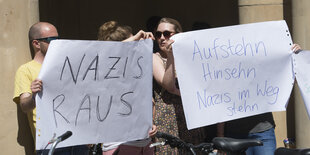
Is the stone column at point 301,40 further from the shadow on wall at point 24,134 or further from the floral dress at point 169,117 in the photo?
the shadow on wall at point 24,134

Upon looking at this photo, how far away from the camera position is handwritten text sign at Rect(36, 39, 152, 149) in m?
3.94

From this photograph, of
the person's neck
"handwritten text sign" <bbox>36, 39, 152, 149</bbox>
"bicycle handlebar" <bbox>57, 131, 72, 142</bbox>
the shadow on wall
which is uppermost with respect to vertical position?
the person's neck

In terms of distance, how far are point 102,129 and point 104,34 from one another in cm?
87

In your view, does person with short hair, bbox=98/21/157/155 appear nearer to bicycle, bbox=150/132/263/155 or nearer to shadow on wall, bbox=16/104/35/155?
bicycle, bbox=150/132/263/155

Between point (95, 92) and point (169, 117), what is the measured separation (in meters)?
0.73

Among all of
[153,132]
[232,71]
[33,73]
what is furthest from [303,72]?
[33,73]

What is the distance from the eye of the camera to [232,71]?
4664mm

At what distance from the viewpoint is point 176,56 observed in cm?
441

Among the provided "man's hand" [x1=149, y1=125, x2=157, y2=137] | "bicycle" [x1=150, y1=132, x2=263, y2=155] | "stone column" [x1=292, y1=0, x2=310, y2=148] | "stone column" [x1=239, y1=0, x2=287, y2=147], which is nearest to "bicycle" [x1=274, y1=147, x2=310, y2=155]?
"bicycle" [x1=150, y1=132, x2=263, y2=155]

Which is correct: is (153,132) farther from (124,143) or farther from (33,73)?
(33,73)

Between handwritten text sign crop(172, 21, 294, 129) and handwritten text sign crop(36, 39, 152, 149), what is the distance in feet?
1.16

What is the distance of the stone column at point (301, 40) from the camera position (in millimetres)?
6039

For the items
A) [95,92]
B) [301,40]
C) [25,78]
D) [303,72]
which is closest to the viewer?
[95,92]

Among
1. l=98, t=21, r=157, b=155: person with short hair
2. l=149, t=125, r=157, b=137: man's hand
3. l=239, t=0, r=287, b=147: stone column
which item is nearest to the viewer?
l=149, t=125, r=157, b=137: man's hand
